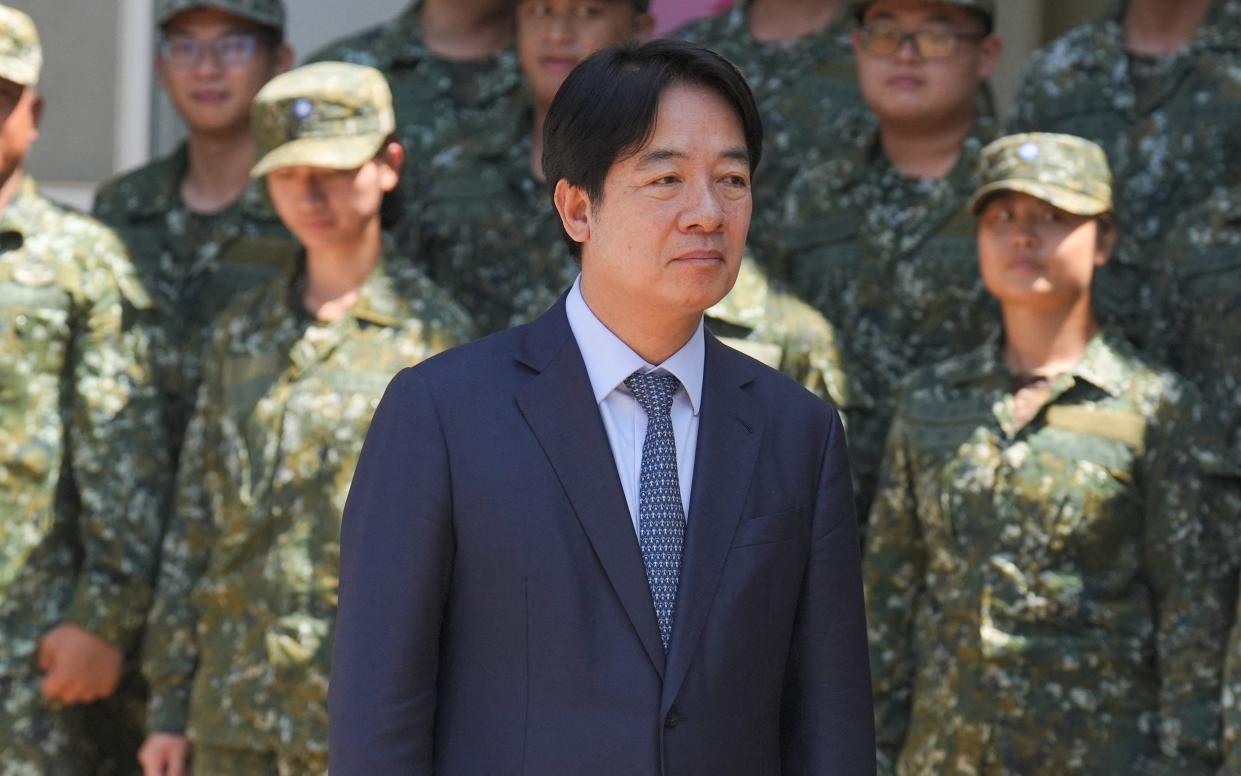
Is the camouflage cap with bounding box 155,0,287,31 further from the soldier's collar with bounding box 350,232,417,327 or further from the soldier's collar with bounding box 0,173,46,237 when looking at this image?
the soldier's collar with bounding box 350,232,417,327

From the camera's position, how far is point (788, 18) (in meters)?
5.50

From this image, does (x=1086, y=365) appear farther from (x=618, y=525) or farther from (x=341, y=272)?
(x=618, y=525)

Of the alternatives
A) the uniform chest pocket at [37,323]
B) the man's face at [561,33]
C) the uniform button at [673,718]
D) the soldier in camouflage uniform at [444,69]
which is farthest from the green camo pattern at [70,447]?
the uniform button at [673,718]

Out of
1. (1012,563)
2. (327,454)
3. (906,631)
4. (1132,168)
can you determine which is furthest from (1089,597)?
(327,454)

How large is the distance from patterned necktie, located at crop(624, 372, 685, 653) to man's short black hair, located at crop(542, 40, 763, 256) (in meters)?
0.26

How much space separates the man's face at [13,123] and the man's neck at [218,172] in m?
0.57

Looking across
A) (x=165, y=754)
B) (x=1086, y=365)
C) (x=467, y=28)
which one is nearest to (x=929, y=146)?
(x=1086, y=365)

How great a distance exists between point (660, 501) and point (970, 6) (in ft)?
8.35

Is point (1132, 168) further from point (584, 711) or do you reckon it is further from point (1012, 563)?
point (584, 711)

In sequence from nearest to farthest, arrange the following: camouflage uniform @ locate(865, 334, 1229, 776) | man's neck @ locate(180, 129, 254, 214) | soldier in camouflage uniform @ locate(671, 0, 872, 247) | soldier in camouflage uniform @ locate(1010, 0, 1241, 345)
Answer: camouflage uniform @ locate(865, 334, 1229, 776), soldier in camouflage uniform @ locate(1010, 0, 1241, 345), soldier in camouflage uniform @ locate(671, 0, 872, 247), man's neck @ locate(180, 129, 254, 214)

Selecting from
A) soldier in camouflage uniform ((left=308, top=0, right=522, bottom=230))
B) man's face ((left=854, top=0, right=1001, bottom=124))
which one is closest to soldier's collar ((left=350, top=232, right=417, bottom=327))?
soldier in camouflage uniform ((left=308, top=0, right=522, bottom=230))

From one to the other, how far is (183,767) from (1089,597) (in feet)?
6.61

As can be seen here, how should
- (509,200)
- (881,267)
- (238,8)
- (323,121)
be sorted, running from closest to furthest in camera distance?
(323,121) → (881,267) → (509,200) → (238,8)

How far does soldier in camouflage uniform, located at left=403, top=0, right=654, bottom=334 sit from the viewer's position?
16.3 feet
